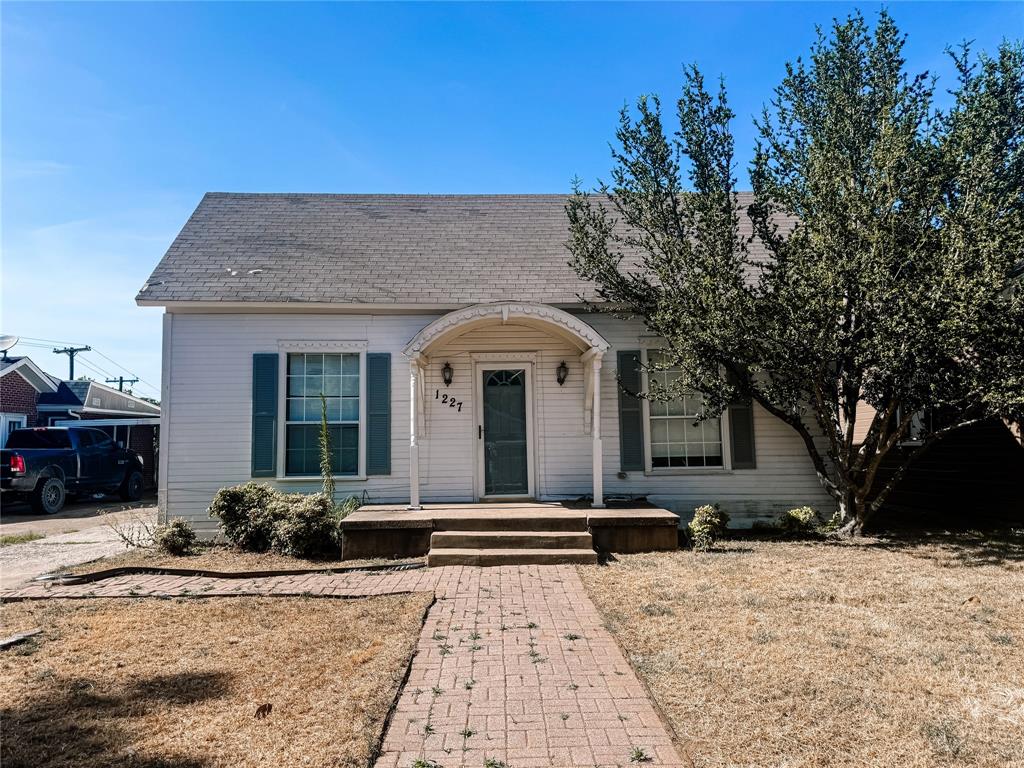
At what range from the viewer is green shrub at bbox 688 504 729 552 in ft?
25.0

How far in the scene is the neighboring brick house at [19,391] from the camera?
20297mm

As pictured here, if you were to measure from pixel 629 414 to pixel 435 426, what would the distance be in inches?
114

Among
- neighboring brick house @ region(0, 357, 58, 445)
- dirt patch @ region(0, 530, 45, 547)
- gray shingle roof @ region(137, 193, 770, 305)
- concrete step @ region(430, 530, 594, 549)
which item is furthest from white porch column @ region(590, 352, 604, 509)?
neighboring brick house @ region(0, 357, 58, 445)

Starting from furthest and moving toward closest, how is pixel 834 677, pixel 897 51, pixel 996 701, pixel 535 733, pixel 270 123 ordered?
pixel 270 123 → pixel 897 51 → pixel 834 677 → pixel 996 701 → pixel 535 733

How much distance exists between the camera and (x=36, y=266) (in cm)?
1066

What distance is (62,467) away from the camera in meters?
14.6

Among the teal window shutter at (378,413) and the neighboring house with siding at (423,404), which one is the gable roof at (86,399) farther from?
the teal window shutter at (378,413)

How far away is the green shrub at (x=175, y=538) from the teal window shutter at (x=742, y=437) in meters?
7.66

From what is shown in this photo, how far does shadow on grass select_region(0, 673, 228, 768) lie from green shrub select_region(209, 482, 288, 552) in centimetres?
414

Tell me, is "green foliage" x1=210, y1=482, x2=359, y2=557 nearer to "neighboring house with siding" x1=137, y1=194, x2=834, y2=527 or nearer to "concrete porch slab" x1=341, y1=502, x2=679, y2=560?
"concrete porch slab" x1=341, y1=502, x2=679, y2=560

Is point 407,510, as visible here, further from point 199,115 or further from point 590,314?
point 199,115

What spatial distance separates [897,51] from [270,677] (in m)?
9.45

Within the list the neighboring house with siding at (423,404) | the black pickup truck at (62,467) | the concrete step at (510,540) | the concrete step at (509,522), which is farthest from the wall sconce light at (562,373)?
the black pickup truck at (62,467)

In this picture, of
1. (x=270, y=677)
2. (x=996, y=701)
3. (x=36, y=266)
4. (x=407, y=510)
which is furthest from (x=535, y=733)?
(x=36, y=266)
